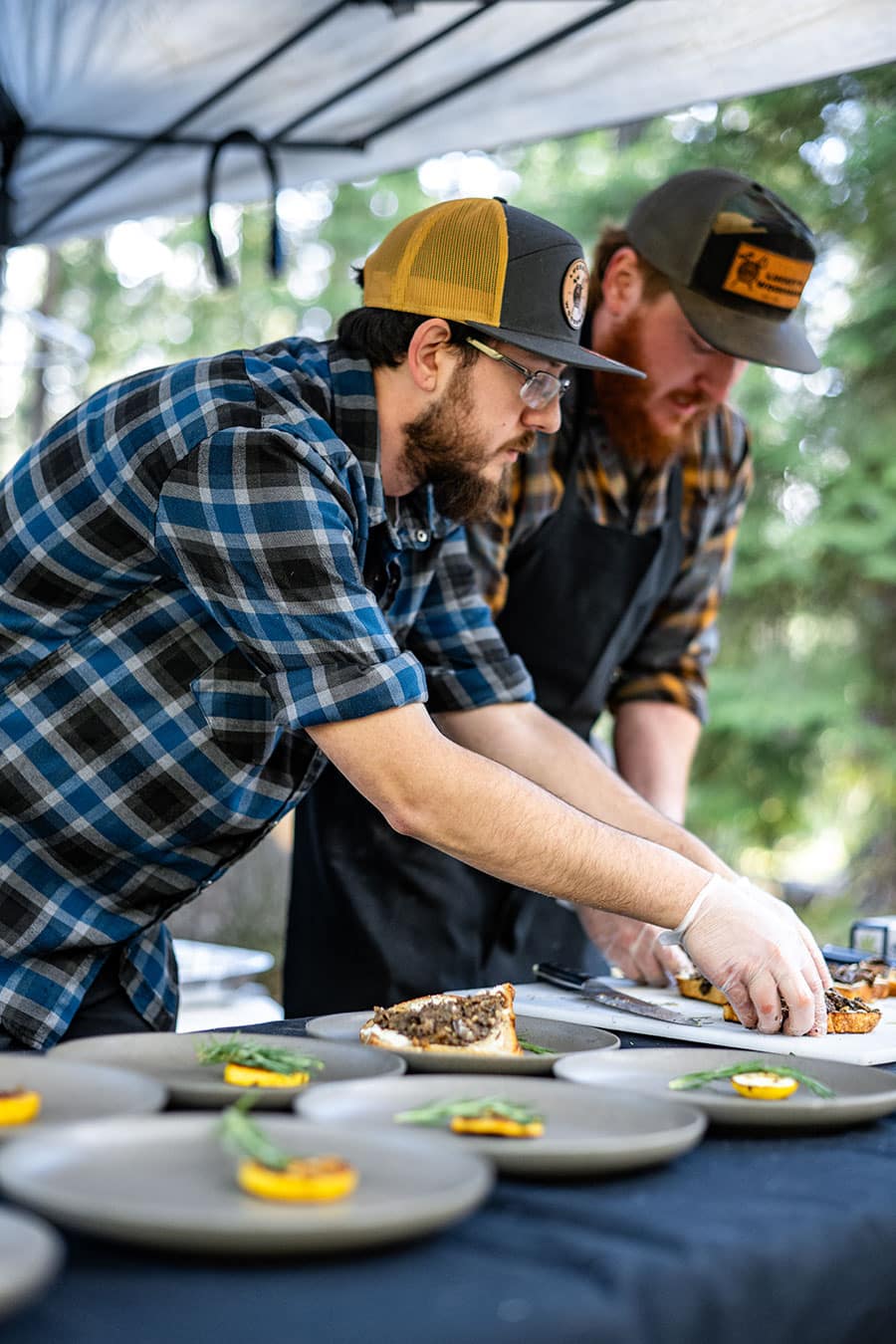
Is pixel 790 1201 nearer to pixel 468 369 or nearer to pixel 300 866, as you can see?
pixel 468 369

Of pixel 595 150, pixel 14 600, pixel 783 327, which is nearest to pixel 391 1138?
pixel 14 600

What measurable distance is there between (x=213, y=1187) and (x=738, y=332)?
2.01m

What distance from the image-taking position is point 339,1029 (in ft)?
5.03

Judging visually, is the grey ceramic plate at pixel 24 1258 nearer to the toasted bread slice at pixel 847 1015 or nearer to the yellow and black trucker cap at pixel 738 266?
→ the toasted bread slice at pixel 847 1015

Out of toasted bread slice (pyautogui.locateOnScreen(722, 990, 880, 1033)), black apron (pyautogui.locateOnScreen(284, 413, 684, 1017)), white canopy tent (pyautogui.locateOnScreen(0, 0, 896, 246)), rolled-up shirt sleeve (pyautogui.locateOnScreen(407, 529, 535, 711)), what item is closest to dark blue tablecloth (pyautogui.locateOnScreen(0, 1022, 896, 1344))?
toasted bread slice (pyautogui.locateOnScreen(722, 990, 880, 1033))

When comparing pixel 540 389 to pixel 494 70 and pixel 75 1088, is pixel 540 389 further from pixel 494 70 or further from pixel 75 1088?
pixel 494 70

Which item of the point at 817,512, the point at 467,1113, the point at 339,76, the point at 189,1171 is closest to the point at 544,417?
the point at 467,1113

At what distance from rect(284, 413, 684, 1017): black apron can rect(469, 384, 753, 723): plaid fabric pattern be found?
4cm

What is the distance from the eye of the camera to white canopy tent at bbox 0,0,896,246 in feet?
8.95

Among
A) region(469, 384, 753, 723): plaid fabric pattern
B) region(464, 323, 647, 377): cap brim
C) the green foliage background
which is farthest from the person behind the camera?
the green foliage background

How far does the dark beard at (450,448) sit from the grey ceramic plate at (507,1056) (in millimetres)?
768

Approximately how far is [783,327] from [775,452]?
4918 millimetres

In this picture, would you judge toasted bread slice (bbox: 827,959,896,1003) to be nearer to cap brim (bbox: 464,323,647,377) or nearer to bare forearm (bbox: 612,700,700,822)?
bare forearm (bbox: 612,700,700,822)

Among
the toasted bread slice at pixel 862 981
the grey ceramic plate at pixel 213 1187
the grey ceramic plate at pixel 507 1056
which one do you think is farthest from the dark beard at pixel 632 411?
the grey ceramic plate at pixel 213 1187
